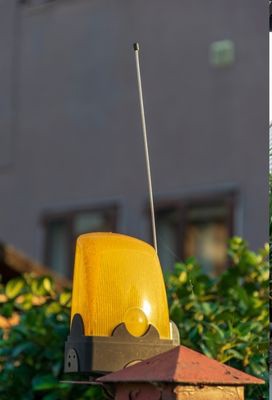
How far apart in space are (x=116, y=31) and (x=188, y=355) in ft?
25.8

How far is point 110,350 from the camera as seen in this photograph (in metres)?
2.56

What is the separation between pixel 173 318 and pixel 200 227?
5.61 meters

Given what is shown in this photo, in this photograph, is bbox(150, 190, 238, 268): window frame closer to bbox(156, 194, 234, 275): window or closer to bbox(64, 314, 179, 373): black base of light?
bbox(156, 194, 234, 275): window

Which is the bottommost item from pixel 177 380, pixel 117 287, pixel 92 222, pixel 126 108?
pixel 92 222

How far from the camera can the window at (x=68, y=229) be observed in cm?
993

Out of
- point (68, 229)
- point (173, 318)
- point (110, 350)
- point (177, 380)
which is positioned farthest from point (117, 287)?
point (68, 229)

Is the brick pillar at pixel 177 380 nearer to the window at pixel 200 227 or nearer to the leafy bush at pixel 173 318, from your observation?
the leafy bush at pixel 173 318

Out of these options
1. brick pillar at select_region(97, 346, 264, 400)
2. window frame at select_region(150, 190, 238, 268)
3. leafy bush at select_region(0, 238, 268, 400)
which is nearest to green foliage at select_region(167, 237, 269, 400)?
leafy bush at select_region(0, 238, 268, 400)

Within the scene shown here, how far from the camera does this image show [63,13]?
10.4 meters

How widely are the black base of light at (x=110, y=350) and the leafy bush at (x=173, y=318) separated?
3.67 ft

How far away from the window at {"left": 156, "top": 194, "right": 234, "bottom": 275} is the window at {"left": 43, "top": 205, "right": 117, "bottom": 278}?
19.9 inches

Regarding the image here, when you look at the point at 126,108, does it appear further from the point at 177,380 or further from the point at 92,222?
the point at 177,380

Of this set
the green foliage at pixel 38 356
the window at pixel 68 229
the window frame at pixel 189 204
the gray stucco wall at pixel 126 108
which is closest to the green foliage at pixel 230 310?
the green foliage at pixel 38 356

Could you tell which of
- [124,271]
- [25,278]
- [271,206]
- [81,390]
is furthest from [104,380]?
[25,278]
